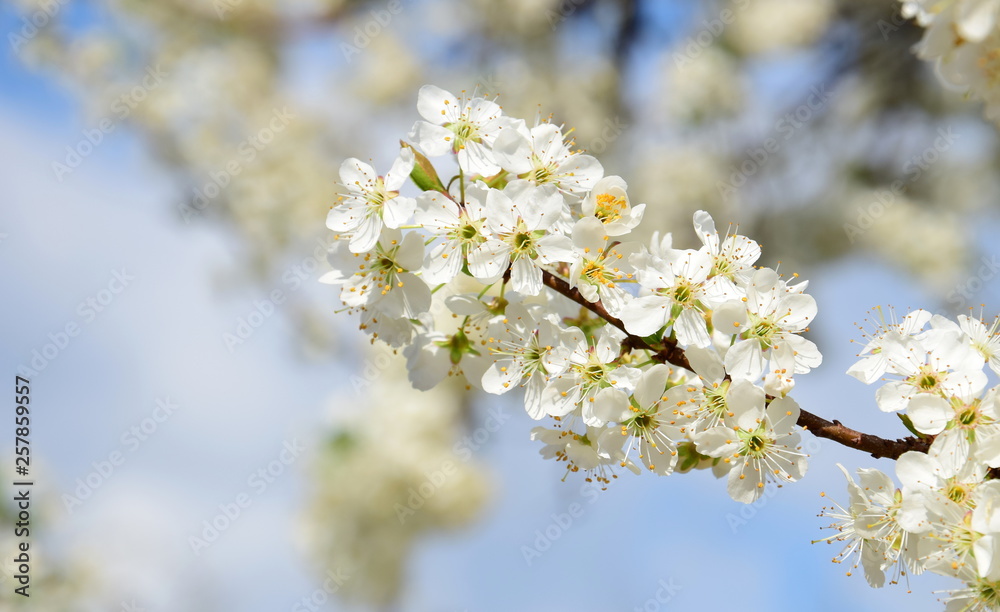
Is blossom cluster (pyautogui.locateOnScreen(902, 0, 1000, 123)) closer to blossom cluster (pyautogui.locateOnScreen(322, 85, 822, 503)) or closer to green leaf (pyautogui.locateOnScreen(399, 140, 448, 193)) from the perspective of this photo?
blossom cluster (pyautogui.locateOnScreen(322, 85, 822, 503))

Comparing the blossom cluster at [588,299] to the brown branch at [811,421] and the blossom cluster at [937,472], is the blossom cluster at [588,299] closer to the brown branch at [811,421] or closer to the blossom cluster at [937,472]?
the brown branch at [811,421]

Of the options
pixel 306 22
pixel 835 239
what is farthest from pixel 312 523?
pixel 835 239

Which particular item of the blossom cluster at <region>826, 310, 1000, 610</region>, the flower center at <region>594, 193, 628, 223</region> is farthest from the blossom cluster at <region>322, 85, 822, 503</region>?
the blossom cluster at <region>826, 310, 1000, 610</region>

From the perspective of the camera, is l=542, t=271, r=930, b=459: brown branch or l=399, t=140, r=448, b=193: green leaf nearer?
l=542, t=271, r=930, b=459: brown branch

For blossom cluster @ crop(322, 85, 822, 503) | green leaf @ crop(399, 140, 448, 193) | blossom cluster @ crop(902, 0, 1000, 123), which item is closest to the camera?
blossom cluster @ crop(902, 0, 1000, 123)

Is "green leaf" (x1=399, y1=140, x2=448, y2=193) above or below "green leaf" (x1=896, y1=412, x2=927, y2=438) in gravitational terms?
above

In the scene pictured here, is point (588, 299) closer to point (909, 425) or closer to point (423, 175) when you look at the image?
point (423, 175)

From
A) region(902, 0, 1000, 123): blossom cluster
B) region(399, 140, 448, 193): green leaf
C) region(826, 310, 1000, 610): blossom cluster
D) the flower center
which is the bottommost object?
region(826, 310, 1000, 610): blossom cluster

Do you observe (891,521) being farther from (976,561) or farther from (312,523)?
(312,523)
